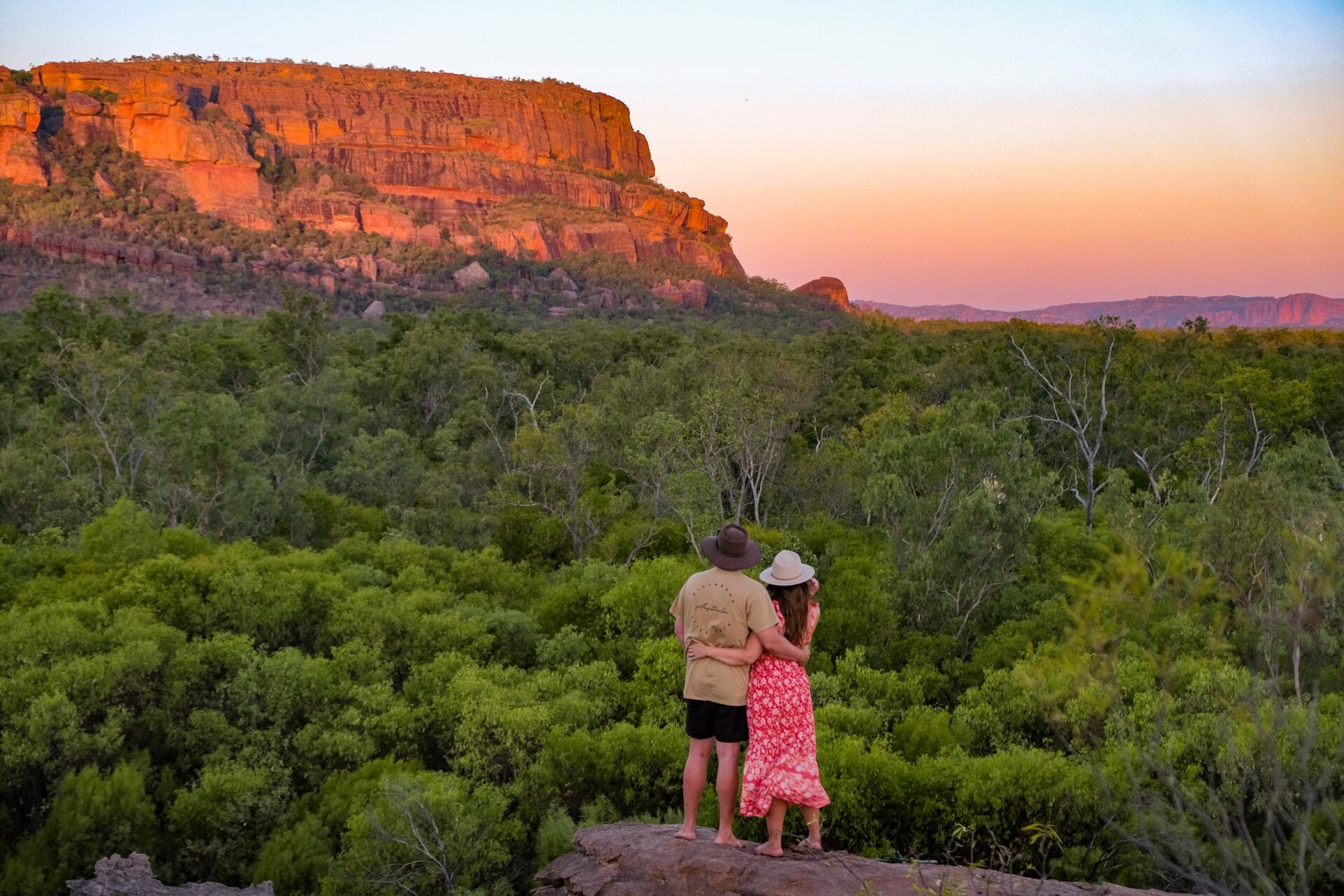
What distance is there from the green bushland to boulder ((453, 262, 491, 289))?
70136 millimetres

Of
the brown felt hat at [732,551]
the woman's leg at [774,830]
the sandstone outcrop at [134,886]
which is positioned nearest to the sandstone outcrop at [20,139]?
the sandstone outcrop at [134,886]

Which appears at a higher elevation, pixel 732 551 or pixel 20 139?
pixel 20 139

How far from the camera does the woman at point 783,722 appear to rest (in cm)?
546

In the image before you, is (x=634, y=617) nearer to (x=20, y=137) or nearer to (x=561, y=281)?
(x=561, y=281)

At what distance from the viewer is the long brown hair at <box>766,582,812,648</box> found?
17.9 ft

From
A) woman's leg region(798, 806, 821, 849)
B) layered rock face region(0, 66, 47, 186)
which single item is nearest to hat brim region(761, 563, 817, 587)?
woman's leg region(798, 806, 821, 849)

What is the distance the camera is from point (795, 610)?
5.47 metres

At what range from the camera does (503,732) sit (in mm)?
10883

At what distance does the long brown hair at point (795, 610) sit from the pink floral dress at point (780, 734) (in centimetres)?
4

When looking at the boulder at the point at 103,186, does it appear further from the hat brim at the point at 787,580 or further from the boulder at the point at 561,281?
the hat brim at the point at 787,580

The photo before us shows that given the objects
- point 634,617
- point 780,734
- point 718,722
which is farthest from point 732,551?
point 634,617

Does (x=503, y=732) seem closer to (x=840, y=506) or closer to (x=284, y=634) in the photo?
(x=284, y=634)

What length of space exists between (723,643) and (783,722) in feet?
2.20

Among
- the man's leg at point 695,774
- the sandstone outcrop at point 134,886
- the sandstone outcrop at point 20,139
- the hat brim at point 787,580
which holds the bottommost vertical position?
the sandstone outcrop at point 134,886
